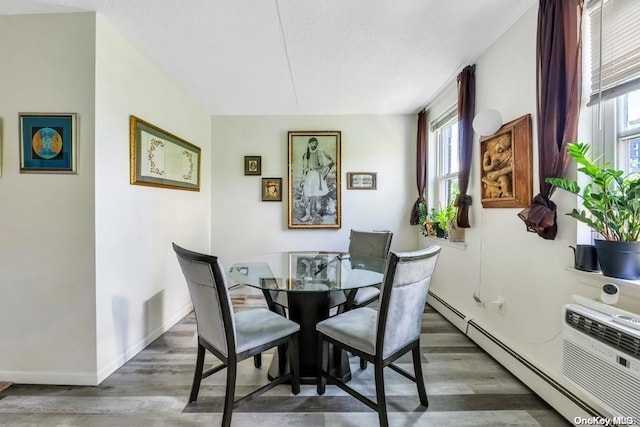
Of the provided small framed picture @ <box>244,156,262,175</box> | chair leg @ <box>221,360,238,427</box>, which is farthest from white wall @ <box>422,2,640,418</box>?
small framed picture @ <box>244,156,262,175</box>

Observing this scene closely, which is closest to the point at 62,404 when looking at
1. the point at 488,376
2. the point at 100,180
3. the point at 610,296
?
the point at 100,180

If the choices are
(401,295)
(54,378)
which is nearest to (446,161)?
(401,295)

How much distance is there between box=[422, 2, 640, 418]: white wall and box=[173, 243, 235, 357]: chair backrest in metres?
1.82

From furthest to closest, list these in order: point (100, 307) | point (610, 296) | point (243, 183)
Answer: point (243, 183) → point (100, 307) → point (610, 296)

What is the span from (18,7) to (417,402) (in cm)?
349

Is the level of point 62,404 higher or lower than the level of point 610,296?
lower

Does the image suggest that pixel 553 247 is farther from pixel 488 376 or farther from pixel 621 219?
pixel 488 376

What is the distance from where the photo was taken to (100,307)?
1.80 metres

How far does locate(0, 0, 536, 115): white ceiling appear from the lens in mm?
1693

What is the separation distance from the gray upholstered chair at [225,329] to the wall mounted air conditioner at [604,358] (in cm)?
138

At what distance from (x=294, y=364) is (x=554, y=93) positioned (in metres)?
2.14

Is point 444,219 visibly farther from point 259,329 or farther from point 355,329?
point 259,329

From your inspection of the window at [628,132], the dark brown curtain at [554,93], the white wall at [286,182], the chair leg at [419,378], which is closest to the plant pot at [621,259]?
the dark brown curtain at [554,93]

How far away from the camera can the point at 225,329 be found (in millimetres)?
1372
